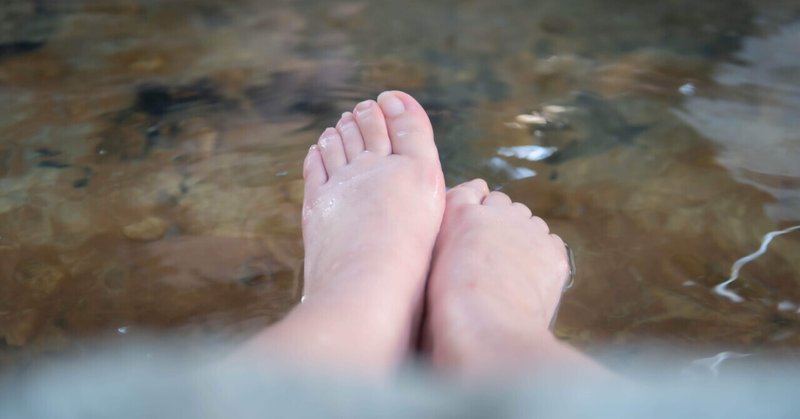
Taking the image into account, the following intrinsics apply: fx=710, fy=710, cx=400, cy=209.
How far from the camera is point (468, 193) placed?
120 cm

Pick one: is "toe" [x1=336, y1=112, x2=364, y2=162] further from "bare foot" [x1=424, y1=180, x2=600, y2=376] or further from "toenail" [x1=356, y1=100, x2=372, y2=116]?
"bare foot" [x1=424, y1=180, x2=600, y2=376]

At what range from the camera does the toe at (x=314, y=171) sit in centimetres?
A: 120

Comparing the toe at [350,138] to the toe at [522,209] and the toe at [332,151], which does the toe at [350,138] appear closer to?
the toe at [332,151]

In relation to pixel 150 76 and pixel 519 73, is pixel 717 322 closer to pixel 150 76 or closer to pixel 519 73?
pixel 519 73

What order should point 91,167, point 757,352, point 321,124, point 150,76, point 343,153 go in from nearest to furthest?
point 757,352 → point 343,153 → point 91,167 → point 321,124 → point 150,76

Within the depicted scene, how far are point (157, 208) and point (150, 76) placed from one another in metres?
0.56

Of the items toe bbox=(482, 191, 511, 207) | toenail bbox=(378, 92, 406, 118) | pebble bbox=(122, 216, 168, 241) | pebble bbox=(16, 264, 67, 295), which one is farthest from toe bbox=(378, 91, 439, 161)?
pebble bbox=(16, 264, 67, 295)

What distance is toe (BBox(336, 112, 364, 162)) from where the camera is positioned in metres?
1.25

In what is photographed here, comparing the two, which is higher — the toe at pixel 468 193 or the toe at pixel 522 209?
the toe at pixel 468 193

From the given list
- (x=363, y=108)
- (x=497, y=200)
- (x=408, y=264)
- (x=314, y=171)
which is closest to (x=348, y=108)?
(x=363, y=108)

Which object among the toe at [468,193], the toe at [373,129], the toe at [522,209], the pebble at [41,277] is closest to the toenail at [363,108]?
the toe at [373,129]

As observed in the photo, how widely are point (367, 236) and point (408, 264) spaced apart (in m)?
0.09

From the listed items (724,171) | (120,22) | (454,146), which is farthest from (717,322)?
(120,22)

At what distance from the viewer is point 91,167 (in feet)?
4.54
